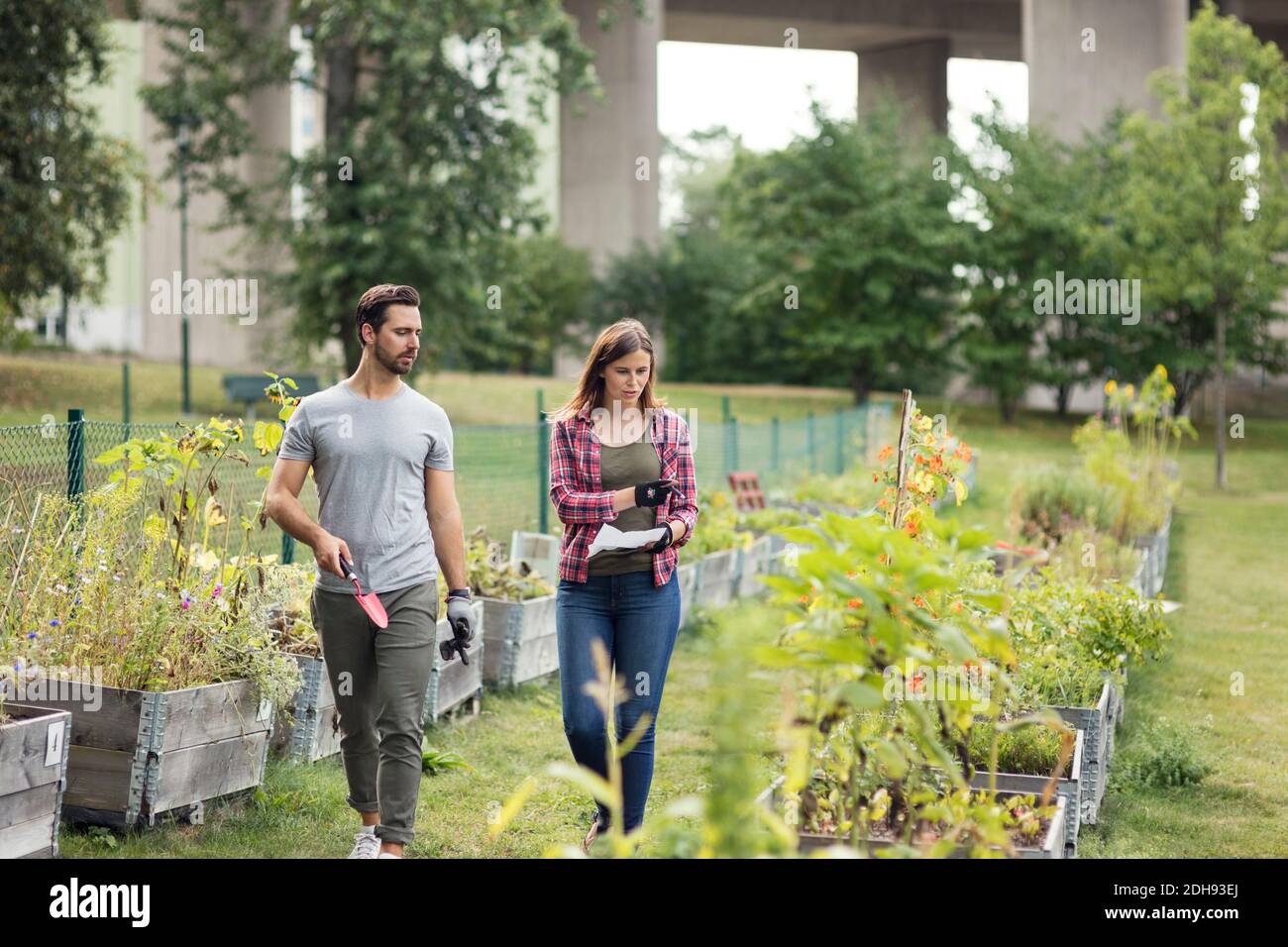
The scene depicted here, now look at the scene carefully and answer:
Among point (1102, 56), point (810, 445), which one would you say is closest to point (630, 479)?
point (810, 445)

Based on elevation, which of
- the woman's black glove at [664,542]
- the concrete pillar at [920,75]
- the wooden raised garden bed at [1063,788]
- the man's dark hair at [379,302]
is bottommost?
the wooden raised garden bed at [1063,788]

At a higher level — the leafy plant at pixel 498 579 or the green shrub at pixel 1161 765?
the leafy plant at pixel 498 579

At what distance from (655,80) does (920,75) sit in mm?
11869

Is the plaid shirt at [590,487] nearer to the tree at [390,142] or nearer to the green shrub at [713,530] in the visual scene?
the green shrub at [713,530]

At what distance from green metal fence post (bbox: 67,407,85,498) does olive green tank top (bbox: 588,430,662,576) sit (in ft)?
8.87

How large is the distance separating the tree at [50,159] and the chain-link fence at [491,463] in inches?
288

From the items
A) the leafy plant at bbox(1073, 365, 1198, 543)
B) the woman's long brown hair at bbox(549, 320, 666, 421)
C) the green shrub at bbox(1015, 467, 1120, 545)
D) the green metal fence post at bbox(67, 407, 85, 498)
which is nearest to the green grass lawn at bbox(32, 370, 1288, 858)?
the leafy plant at bbox(1073, 365, 1198, 543)

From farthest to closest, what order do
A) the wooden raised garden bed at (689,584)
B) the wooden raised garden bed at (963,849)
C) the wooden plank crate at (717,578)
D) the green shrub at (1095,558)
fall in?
the wooden plank crate at (717,578)
the wooden raised garden bed at (689,584)
the green shrub at (1095,558)
the wooden raised garden bed at (963,849)

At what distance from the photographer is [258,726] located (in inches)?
199

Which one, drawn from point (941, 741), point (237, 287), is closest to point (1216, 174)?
point (237, 287)

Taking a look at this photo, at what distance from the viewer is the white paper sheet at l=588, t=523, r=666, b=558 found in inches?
168

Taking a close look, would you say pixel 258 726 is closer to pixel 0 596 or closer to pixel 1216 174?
pixel 0 596

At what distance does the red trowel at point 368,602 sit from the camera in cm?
407

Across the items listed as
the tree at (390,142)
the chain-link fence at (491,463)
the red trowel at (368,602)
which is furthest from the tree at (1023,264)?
the red trowel at (368,602)
